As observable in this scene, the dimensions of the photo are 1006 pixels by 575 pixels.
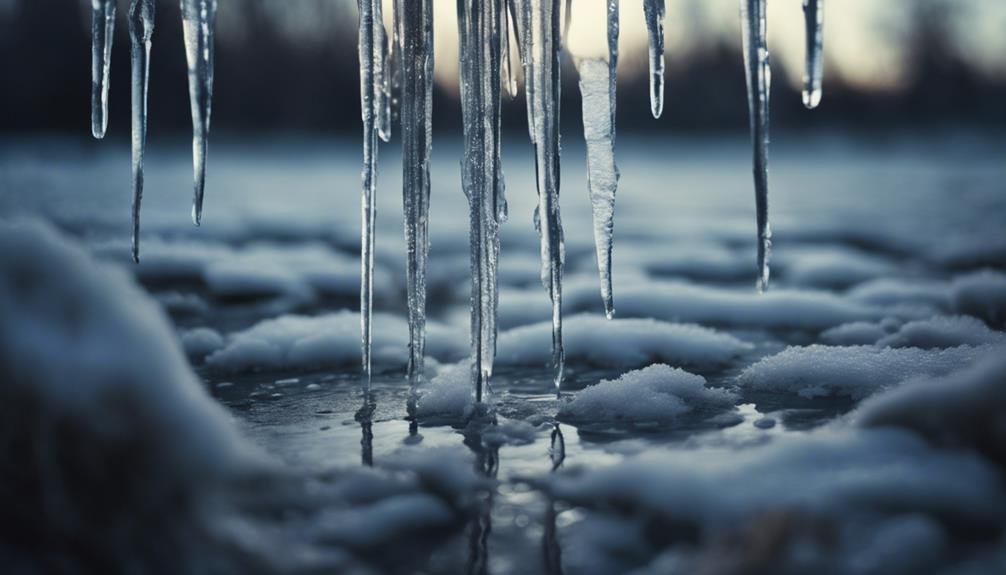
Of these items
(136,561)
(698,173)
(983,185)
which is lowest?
(136,561)

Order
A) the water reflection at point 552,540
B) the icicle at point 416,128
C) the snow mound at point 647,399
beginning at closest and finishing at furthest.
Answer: the water reflection at point 552,540, the snow mound at point 647,399, the icicle at point 416,128

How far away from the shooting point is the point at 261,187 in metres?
14.4

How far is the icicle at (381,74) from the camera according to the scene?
274 centimetres

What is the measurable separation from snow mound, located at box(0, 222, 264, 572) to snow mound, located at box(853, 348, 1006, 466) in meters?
1.25

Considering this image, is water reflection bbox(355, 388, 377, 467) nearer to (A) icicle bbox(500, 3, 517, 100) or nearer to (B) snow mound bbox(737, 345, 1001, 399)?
(A) icicle bbox(500, 3, 517, 100)

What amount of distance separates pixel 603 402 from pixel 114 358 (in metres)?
1.42

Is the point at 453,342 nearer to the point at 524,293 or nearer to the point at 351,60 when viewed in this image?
the point at 524,293

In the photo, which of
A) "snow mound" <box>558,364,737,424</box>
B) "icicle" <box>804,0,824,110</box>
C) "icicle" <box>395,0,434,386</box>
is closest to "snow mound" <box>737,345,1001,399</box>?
"snow mound" <box>558,364,737,424</box>

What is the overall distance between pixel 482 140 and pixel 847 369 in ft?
4.26

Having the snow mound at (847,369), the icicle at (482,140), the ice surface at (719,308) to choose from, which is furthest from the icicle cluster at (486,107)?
the ice surface at (719,308)

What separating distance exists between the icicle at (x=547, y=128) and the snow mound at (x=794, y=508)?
0.90 metres

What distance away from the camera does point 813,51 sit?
2.53 m

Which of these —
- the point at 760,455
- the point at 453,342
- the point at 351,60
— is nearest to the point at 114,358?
the point at 760,455

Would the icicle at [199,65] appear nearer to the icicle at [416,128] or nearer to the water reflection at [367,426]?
the icicle at [416,128]
